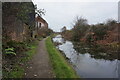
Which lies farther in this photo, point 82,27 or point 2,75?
point 82,27

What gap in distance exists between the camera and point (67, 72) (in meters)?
7.91

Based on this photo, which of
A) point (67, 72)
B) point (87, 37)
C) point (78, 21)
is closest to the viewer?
point (67, 72)

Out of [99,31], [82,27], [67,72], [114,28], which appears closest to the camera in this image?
[67,72]

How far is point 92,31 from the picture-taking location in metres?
31.6

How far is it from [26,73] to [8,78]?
1.11 metres

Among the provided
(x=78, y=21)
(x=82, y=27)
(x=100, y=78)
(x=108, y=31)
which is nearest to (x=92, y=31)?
(x=108, y=31)

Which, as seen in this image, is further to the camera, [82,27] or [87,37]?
[82,27]

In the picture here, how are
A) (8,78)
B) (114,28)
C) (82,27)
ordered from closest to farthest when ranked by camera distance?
(8,78)
(114,28)
(82,27)

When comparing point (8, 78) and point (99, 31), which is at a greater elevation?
point (99, 31)

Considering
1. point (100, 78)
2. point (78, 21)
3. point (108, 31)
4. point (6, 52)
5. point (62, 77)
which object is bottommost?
point (100, 78)

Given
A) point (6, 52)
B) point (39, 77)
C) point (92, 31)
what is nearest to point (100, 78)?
point (39, 77)

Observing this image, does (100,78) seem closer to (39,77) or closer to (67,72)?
(67,72)

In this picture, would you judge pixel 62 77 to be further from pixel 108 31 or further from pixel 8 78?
pixel 108 31

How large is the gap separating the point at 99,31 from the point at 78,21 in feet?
50.0
